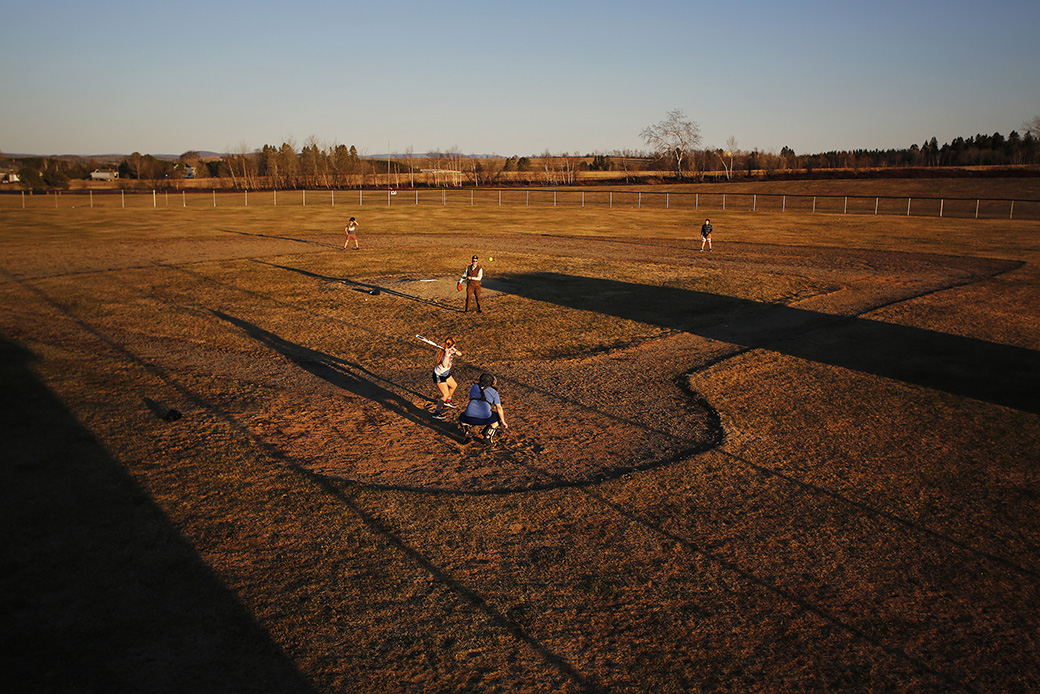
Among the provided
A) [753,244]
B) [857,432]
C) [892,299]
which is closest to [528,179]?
[753,244]

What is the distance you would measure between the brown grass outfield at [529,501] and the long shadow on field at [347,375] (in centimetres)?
8

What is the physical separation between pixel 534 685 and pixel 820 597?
304cm

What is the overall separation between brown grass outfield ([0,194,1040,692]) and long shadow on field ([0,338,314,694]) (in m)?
0.03

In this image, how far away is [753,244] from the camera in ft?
124

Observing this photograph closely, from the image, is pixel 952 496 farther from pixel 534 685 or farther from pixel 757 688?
pixel 534 685

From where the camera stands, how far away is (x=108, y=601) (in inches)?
248

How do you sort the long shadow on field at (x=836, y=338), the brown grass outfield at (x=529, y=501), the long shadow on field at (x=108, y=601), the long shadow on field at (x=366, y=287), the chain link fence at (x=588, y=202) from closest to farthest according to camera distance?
the long shadow on field at (x=108, y=601), the brown grass outfield at (x=529, y=501), the long shadow on field at (x=836, y=338), the long shadow on field at (x=366, y=287), the chain link fence at (x=588, y=202)

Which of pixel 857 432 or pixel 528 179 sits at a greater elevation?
pixel 528 179

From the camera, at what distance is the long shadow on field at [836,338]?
13359 mm

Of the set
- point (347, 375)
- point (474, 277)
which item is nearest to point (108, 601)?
point (347, 375)

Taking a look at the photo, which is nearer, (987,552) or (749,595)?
(749,595)

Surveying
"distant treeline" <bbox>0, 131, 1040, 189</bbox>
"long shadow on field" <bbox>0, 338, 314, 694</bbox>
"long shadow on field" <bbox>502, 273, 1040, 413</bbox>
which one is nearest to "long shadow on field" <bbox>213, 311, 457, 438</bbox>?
"long shadow on field" <bbox>0, 338, 314, 694</bbox>

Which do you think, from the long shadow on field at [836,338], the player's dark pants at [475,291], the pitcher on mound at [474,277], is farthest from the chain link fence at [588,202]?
the pitcher on mound at [474,277]

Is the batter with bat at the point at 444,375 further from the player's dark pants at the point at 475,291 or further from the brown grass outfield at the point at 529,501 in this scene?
the player's dark pants at the point at 475,291
